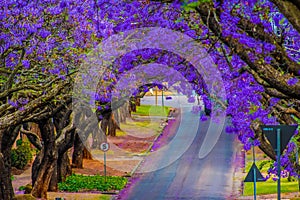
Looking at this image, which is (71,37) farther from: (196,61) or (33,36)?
(196,61)

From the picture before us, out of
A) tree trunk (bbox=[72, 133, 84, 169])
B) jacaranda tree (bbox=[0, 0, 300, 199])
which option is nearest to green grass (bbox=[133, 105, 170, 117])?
tree trunk (bbox=[72, 133, 84, 169])

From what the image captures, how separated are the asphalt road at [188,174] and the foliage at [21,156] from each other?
576cm

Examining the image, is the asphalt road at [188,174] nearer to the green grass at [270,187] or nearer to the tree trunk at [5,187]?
the green grass at [270,187]

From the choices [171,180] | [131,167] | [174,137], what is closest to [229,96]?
[171,180]

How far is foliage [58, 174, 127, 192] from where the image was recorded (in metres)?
29.1

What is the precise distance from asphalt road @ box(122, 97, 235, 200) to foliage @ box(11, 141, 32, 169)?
576cm

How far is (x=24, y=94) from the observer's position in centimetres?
1745

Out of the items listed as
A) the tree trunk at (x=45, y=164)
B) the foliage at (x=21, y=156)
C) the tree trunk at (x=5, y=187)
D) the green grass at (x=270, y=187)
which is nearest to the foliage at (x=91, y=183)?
the tree trunk at (x=45, y=164)

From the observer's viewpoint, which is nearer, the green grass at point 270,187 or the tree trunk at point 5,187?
the tree trunk at point 5,187

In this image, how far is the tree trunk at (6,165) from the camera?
2105cm

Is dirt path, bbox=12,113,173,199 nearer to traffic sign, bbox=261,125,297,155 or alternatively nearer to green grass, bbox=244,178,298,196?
green grass, bbox=244,178,298,196

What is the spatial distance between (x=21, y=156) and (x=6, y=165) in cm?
1341

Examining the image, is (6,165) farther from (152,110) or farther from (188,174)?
(152,110)

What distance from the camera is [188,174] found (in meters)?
33.5
